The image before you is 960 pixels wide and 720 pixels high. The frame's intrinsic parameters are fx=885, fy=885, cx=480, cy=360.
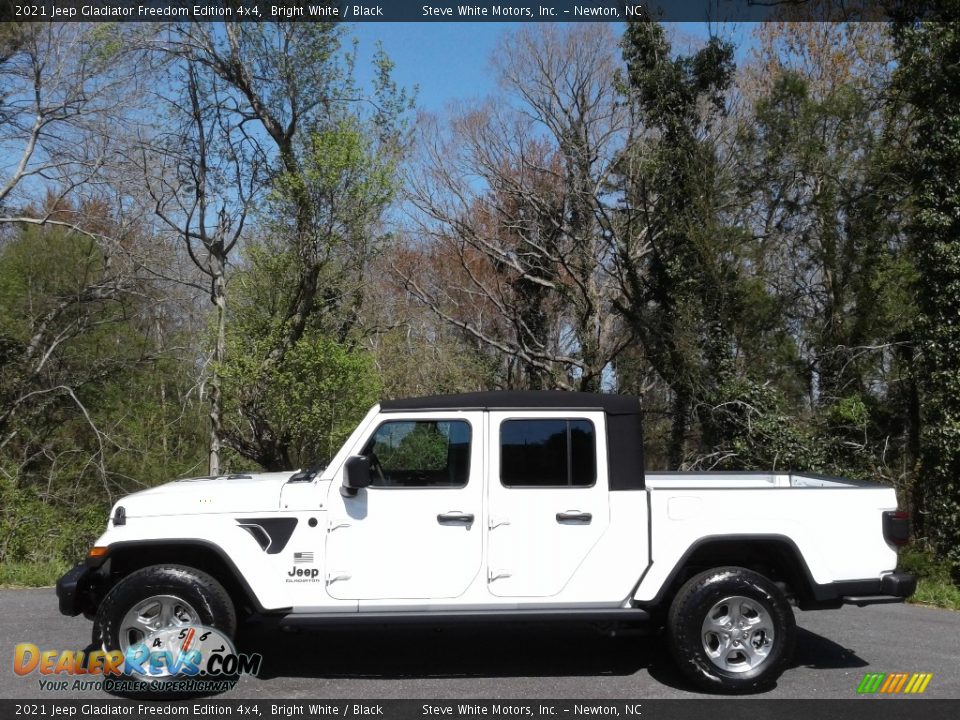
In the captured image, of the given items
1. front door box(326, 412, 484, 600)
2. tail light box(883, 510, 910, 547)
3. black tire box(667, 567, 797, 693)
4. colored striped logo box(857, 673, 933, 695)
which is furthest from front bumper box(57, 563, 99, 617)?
tail light box(883, 510, 910, 547)

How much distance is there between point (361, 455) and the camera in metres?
5.82

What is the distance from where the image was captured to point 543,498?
575cm

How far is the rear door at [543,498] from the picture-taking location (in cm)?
565

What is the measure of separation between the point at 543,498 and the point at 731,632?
4.81 ft

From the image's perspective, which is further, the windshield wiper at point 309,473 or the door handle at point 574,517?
the windshield wiper at point 309,473

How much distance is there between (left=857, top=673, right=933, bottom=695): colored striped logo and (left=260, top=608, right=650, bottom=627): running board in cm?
154

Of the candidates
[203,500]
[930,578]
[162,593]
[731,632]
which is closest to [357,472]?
[203,500]

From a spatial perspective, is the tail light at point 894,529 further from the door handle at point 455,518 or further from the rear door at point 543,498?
the door handle at point 455,518

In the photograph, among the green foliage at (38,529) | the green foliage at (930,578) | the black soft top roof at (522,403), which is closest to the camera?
the black soft top roof at (522,403)

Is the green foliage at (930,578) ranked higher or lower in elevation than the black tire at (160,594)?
lower

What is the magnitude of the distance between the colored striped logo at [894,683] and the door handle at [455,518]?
2.72 metres

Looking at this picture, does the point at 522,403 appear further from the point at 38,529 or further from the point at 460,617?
the point at 38,529

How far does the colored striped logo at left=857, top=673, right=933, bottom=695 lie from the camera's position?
18.7ft
